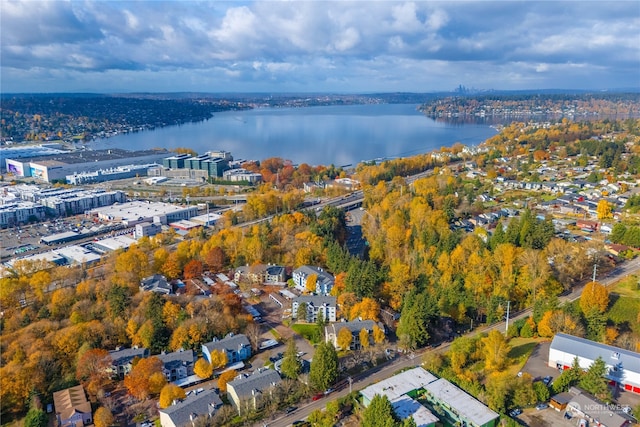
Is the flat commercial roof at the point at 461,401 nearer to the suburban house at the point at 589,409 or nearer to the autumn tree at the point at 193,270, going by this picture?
the suburban house at the point at 589,409

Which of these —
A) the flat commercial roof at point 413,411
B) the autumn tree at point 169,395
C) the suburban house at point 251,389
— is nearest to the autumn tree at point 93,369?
the autumn tree at point 169,395

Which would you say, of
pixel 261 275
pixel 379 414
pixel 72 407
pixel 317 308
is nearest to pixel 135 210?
pixel 261 275

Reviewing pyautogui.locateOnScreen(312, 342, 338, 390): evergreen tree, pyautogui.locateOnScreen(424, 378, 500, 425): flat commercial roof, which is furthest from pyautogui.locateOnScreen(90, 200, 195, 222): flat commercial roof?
pyautogui.locateOnScreen(424, 378, 500, 425): flat commercial roof

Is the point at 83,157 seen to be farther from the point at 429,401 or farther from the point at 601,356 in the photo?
the point at 601,356

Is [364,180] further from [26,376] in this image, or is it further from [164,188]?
[26,376]

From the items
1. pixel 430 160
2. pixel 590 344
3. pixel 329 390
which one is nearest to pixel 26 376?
pixel 329 390

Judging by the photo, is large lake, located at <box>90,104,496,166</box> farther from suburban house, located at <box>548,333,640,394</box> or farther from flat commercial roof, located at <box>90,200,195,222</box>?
suburban house, located at <box>548,333,640,394</box>
